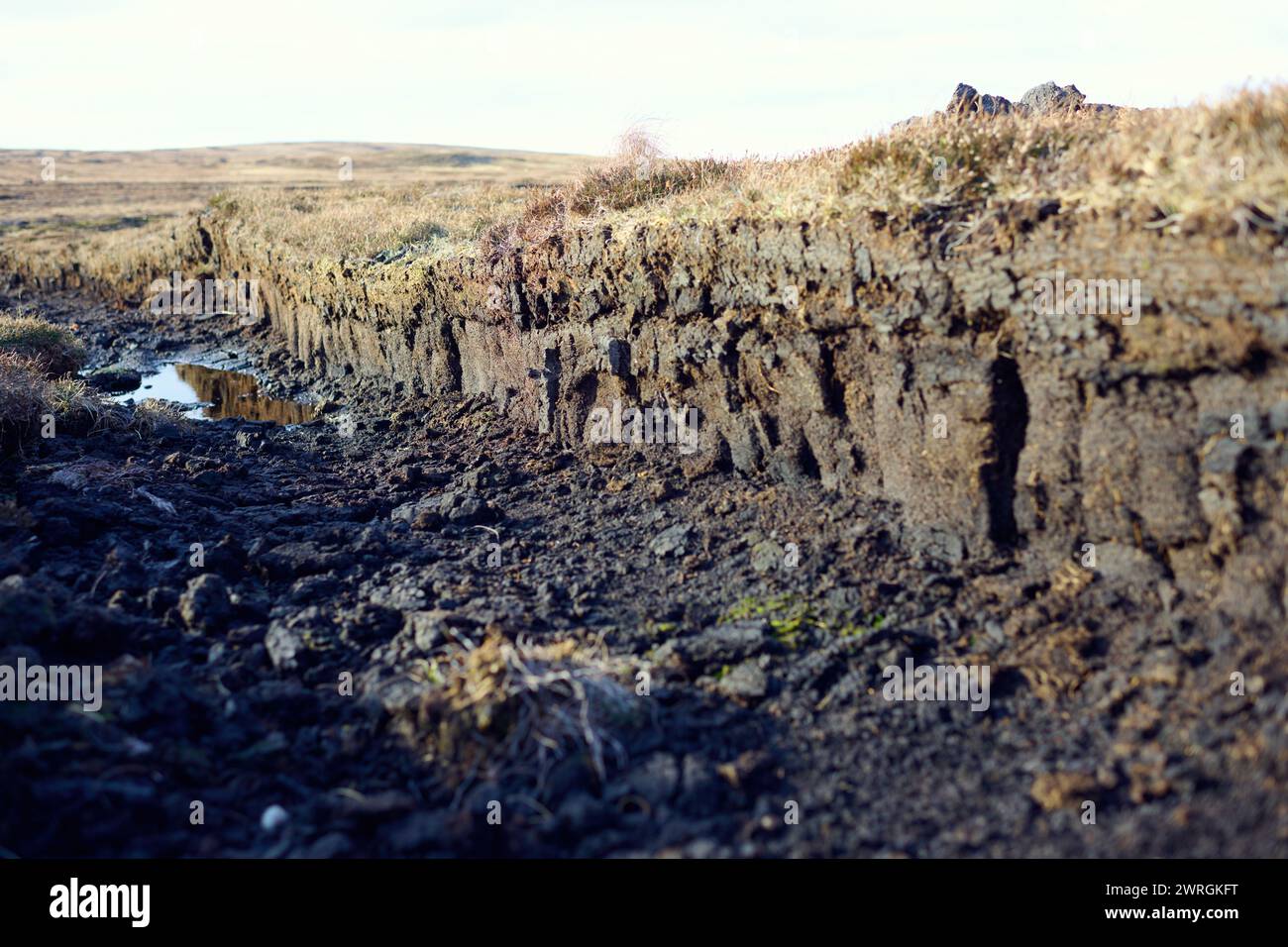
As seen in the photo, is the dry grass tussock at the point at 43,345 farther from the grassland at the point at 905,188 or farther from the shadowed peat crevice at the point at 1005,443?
the shadowed peat crevice at the point at 1005,443

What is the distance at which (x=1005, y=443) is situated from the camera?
6215mm

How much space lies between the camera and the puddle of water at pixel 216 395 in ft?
50.4

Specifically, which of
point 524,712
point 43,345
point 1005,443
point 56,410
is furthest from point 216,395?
point 1005,443

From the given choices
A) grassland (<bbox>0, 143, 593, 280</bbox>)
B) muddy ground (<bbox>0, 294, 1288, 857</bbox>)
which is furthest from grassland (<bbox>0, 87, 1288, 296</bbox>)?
muddy ground (<bbox>0, 294, 1288, 857</bbox>)

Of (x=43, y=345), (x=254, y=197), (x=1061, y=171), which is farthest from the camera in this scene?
(x=254, y=197)

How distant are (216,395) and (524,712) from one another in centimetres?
1454

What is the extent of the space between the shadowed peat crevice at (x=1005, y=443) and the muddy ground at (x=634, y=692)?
0.76 ft

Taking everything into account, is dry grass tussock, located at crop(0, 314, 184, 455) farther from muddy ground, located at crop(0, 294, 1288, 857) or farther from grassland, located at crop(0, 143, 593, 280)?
grassland, located at crop(0, 143, 593, 280)

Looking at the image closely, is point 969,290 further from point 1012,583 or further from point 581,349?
point 581,349

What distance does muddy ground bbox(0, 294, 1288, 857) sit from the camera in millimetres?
4297

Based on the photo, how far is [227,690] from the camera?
561cm

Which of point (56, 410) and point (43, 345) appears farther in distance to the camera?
point (43, 345)

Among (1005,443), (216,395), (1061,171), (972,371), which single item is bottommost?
(216,395)

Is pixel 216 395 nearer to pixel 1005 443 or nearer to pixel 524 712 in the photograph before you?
pixel 524 712
